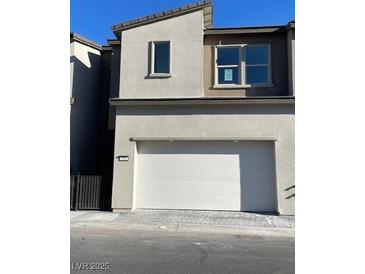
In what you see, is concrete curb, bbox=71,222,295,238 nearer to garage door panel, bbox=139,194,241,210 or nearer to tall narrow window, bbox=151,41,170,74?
garage door panel, bbox=139,194,241,210

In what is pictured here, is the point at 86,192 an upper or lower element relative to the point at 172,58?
lower

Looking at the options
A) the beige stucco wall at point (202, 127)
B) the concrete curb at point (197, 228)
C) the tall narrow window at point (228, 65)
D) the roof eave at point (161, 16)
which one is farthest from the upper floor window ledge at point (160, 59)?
the concrete curb at point (197, 228)

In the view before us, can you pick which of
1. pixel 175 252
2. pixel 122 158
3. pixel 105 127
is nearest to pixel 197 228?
pixel 175 252

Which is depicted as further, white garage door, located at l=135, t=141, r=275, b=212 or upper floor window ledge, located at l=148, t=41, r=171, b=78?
upper floor window ledge, located at l=148, t=41, r=171, b=78

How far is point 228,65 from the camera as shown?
42.3 feet

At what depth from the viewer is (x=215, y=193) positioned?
38.8ft

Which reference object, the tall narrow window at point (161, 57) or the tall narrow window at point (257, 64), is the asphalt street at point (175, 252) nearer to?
the tall narrow window at point (161, 57)

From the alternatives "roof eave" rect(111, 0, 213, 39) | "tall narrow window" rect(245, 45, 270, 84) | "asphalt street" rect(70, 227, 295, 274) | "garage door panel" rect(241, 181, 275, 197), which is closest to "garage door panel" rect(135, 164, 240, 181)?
"garage door panel" rect(241, 181, 275, 197)

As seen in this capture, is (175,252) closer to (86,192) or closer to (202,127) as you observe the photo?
(202,127)

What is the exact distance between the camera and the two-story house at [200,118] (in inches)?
461

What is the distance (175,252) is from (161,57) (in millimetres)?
7970

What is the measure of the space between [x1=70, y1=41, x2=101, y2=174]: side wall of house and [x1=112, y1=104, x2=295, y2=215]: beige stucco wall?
274cm

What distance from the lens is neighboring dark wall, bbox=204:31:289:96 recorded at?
12.5 m
